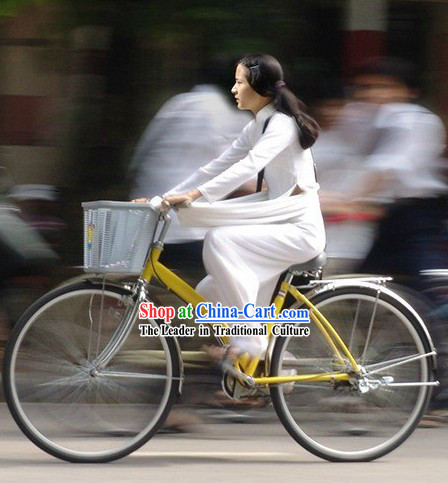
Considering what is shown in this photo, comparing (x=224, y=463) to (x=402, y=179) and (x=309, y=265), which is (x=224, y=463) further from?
(x=402, y=179)

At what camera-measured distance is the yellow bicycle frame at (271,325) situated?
5672 millimetres

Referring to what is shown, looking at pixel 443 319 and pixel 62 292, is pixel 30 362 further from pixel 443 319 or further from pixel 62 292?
pixel 443 319

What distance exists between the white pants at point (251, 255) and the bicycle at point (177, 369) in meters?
0.08

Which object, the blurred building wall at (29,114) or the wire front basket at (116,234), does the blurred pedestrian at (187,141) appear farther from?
the blurred building wall at (29,114)

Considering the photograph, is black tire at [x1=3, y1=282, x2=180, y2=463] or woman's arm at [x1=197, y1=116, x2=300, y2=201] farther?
black tire at [x1=3, y1=282, x2=180, y2=463]

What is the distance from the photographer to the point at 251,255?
561cm

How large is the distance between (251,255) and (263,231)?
109 millimetres

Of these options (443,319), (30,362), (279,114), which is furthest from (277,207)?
(443,319)

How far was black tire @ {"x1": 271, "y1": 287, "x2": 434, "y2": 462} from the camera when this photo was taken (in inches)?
226

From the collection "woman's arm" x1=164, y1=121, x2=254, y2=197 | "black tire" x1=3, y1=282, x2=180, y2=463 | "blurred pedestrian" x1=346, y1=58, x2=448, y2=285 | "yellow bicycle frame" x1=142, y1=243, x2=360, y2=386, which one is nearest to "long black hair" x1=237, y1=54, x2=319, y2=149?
"woman's arm" x1=164, y1=121, x2=254, y2=197

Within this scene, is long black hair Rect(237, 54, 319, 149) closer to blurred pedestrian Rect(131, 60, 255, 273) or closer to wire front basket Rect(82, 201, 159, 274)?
wire front basket Rect(82, 201, 159, 274)

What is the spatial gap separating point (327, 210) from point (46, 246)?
5.66 feet

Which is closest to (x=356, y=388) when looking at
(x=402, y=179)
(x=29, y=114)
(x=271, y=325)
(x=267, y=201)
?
(x=271, y=325)

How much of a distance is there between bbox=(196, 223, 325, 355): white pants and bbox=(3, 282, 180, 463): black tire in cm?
33
